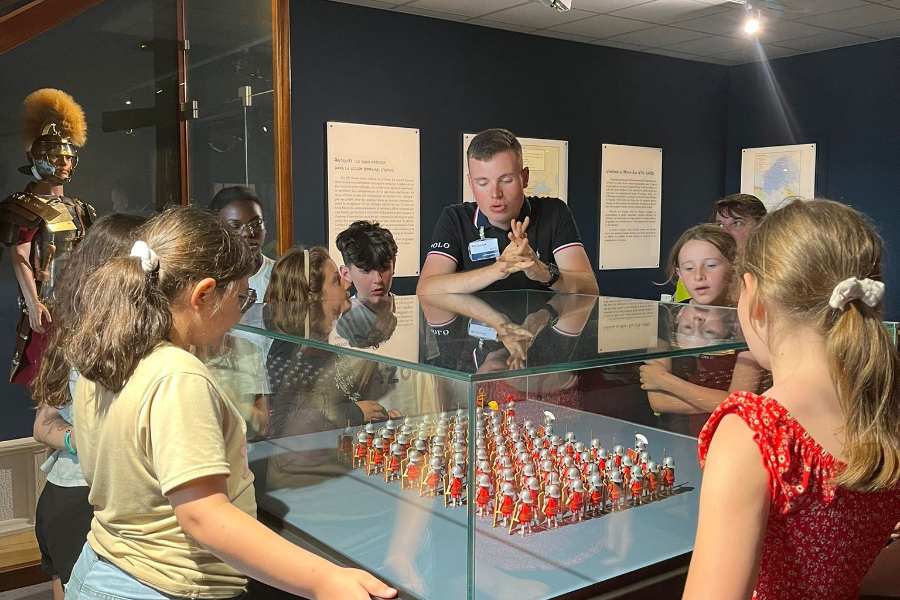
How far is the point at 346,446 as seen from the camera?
142 cm

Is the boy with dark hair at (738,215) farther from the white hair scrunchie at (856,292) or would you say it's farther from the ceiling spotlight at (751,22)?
the white hair scrunchie at (856,292)

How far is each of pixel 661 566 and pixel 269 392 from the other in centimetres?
78

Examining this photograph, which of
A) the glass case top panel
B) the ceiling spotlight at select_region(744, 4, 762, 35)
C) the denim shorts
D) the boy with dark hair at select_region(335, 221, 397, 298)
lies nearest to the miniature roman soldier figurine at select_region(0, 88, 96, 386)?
the boy with dark hair at select_region(335, 221, 397, 298)

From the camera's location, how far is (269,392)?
1.56m

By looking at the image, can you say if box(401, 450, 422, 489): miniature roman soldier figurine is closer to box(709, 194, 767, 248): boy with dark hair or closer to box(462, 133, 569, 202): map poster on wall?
box(709, 194, 767, 248): boy with dark hair

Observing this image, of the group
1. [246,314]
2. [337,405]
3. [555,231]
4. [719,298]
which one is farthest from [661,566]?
[555,231]

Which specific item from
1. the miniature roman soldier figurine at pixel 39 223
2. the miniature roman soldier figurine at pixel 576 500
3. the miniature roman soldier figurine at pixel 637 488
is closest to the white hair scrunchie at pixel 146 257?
the miniature roman soldier figurine at pixel 576 500

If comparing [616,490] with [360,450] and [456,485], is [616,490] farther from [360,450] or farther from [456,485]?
[360,450]

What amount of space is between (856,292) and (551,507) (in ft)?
1.72

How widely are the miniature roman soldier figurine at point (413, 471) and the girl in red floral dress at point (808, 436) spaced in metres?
0.44

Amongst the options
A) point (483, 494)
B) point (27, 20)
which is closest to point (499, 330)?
point (483, 494)

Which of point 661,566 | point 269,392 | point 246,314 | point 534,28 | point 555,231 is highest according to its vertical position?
point 534,28

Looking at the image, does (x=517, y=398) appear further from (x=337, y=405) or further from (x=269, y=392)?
(x=269, y=392)

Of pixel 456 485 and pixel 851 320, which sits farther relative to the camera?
pixel 456 485
